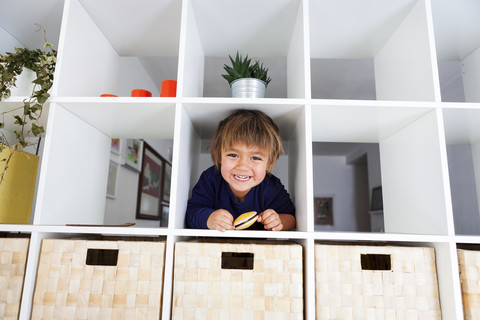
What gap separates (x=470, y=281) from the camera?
78 centimetres

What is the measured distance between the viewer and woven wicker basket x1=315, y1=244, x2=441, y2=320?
0.78 metres

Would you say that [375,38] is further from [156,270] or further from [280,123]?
[156,270]

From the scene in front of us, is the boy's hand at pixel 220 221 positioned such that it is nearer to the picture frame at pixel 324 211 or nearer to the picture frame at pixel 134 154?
the picture frame at pixel 134 154

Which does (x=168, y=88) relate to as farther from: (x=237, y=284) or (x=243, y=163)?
(x=237, y=284)

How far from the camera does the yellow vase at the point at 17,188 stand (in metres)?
1.01

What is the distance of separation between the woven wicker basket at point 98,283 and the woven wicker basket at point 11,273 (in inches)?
1.8

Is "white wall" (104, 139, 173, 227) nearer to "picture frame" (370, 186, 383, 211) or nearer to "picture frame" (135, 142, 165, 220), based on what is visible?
"picture frame" (135, 142, 165, 220)

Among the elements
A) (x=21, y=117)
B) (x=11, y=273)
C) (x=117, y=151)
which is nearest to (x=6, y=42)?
(x=21, y=117)

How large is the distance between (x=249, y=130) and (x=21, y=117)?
70cm

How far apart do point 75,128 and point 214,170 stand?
0.49 metres

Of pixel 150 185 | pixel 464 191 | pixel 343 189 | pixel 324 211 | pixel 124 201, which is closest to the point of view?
pixel 124 201

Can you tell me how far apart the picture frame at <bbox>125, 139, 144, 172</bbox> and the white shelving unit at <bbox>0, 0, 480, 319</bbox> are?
1.22m

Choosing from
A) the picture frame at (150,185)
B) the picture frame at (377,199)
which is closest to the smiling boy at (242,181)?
the picture frame at (150,185)

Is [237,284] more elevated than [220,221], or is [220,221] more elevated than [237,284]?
[220,221]
